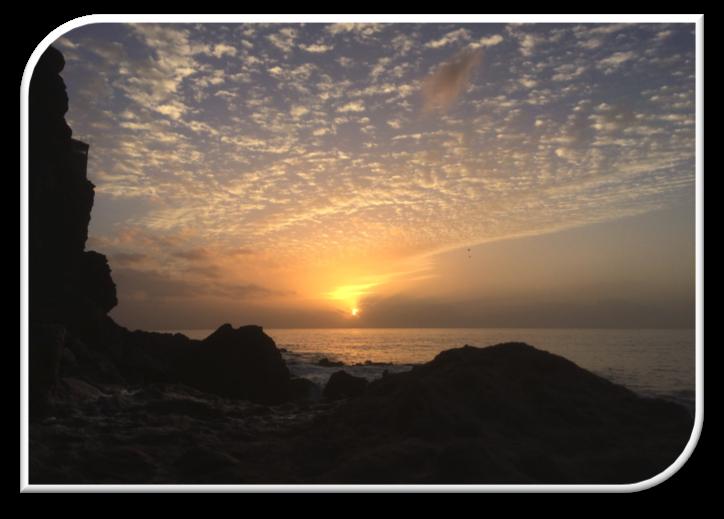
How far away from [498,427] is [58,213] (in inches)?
619

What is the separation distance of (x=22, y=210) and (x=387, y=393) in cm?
731

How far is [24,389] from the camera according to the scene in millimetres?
8398

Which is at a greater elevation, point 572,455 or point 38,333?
point 38,333

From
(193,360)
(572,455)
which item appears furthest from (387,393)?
(193,360)

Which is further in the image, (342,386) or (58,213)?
(58,213)

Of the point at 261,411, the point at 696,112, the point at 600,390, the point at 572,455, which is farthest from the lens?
the point at 261,411

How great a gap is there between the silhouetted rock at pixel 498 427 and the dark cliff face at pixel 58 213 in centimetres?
1092

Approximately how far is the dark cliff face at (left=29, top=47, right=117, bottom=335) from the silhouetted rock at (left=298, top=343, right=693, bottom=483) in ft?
35.8

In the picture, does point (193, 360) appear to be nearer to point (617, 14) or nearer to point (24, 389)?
point (24, 389)

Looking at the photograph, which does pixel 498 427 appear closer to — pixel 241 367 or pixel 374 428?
pixel 374 428

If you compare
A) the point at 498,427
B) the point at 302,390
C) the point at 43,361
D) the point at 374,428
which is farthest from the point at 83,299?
the point at 498,427

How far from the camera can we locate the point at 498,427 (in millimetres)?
10047

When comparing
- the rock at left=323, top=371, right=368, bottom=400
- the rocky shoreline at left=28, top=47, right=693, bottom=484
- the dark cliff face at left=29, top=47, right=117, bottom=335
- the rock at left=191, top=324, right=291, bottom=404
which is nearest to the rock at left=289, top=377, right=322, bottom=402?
the rock at left=191, top=324, right=291, bottom=404

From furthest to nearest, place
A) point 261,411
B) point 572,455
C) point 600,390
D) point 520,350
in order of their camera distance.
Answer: point 261,411
point 520,350
point 600,390
point 572,455
